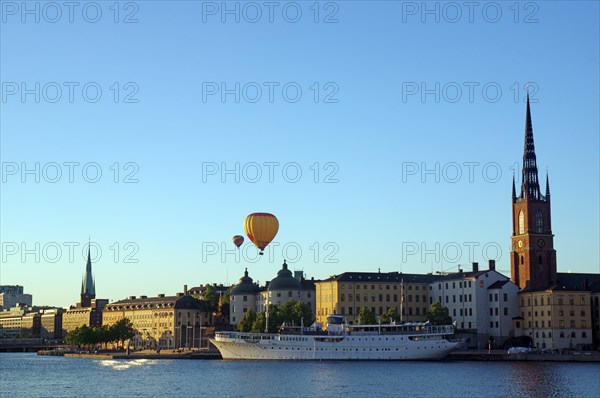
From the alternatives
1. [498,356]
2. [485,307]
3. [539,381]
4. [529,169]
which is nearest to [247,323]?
[485,307]

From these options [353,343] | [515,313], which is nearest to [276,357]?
[353,343]

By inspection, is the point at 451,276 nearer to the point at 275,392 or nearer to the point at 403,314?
the point at 403,314

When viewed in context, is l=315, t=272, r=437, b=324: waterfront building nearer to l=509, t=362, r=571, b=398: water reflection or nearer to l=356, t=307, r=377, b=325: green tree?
l=356, t=307, r=377, b=325: green tree

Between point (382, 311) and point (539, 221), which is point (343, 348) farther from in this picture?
point (539, 221)

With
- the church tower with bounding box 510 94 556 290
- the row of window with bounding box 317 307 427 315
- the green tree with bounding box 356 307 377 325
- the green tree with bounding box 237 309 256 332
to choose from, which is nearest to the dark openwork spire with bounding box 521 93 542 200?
the church tower with bounding box 510 94 556 290

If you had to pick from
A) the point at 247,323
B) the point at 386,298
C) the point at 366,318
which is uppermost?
the point at 386,298

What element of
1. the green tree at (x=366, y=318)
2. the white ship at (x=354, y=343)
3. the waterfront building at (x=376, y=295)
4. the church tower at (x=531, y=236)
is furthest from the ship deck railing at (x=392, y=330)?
the waterfront building at (x=376, y=295)
